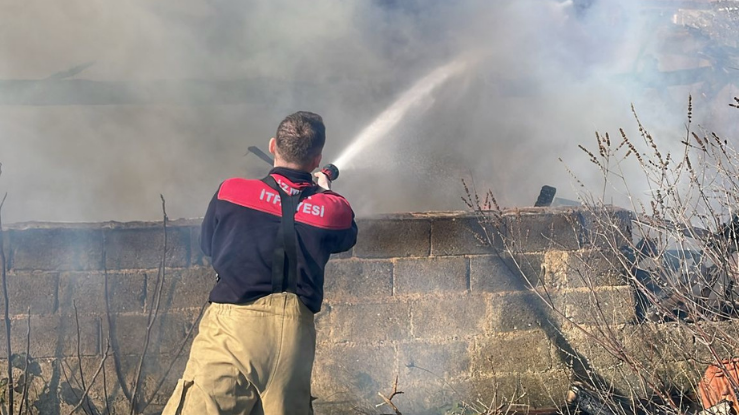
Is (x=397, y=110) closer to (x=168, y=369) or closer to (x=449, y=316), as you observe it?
(x=449, y=316)

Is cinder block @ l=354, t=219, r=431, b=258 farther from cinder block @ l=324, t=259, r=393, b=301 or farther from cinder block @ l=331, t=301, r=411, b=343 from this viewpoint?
cinder block @ l=331, t=301, r=411, b=343

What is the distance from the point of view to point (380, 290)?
13.5 feet

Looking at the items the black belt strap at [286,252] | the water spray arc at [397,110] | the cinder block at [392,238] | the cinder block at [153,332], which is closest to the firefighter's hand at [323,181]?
the black belt strap at [286,252]

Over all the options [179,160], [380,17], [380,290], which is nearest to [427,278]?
[380,290]

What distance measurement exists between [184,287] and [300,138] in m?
1.72

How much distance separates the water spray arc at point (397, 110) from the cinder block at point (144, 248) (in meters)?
3.57

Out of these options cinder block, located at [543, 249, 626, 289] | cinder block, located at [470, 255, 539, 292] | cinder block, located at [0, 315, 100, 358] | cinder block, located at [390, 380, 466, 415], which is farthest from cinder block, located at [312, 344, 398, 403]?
cinder block, located at [0, 315, 100, 358]

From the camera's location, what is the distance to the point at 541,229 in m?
4.21

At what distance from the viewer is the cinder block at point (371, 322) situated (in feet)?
13.4

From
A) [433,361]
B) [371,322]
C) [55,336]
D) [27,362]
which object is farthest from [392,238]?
[27,362]

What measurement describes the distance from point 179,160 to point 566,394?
448cm

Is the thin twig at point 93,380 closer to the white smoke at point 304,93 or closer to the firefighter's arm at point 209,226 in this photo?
the firefighter's arm at point 209,226

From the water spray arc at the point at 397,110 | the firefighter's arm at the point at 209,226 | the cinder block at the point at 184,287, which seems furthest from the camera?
the water spray arc at the point at 397,110

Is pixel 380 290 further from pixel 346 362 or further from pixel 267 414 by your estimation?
pixel 267 414
